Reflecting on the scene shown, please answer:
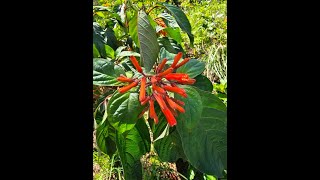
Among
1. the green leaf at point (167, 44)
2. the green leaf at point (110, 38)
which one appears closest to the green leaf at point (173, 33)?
the green leaf at point (167, 44)

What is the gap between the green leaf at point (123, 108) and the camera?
27.9 inches

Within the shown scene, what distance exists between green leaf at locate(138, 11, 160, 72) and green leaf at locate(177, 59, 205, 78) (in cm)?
7

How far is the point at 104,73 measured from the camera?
760 mm

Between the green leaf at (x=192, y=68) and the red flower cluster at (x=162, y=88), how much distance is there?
9 cm

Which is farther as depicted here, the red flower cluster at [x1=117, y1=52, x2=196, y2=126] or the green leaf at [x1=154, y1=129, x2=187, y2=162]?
the green leaf at [x1=154, y1=129, x2=187, y2=162]

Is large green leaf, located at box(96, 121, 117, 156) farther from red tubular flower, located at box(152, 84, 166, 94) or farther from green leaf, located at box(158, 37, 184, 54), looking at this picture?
green leaf, located at box(158, 37, 184, 54)

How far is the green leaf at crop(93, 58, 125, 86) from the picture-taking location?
2.48ft

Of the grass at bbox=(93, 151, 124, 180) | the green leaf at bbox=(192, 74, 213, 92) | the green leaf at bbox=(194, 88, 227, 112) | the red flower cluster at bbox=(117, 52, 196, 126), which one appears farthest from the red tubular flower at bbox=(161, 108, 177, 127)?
the grass at bbox=(93, 151, 124, 180)

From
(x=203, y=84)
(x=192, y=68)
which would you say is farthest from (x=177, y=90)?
(x=203, y=84)

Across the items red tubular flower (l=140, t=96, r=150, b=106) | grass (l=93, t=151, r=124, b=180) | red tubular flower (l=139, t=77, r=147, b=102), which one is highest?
red tubular flower (l=139, t=77, r=147, b=102)

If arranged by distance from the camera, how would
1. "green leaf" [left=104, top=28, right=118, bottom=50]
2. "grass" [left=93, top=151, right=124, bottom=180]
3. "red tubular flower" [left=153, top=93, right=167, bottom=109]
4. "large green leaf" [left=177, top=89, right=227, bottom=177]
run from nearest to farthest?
"red tubular flower" [left=153, top=93, right=167, bottom=109] → "large green leaf" [left=177, top=89, right=227, bottom=177] → "green leaf" [left=104, top=28, right=118, bottom=50] → "grass" [left=93, top=151, right=124, bottom=180]

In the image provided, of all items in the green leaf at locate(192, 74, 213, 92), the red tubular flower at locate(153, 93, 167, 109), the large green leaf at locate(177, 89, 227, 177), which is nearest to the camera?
the red tubular flower at locate(153, 93, 167, 109)

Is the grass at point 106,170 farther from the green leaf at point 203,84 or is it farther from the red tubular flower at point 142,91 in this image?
the red tubular flower at point 142,91
